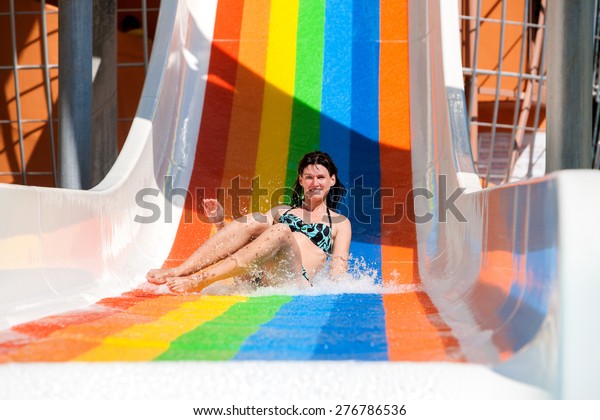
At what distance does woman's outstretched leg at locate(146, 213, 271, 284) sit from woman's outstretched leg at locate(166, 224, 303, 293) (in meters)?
0.05

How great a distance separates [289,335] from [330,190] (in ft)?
4.83

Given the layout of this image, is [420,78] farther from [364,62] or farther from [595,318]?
[595,318]

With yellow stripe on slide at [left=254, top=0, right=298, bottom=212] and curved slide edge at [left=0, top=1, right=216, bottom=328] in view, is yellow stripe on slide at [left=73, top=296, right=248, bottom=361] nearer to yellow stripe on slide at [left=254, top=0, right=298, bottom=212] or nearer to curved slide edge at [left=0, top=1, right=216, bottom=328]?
curved slide edge at [left=0, top=1, right=216, bottom=328]

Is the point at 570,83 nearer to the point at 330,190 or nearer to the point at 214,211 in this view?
the point at 330,190

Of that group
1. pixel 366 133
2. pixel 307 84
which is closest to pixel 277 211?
pixel 366 133

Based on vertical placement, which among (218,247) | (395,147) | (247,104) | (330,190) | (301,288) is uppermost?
(247,104)

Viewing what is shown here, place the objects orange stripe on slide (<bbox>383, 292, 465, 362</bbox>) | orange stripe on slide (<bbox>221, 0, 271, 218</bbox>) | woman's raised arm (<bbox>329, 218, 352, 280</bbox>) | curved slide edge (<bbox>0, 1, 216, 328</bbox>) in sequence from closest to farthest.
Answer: orange stripe on slide (<bbox>383, 292, 465, 362</bbox>) → curved slide edge (<bbox>0, 1, 216, 328</bbox>) → woman's raised arm (<bbox>329, 218, 352, 280</bbox>) → orange stripe on slide (<bbox>221, 0, 271, 218</bbox>)

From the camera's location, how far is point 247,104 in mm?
3277

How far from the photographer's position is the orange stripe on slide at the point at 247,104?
3005 mm

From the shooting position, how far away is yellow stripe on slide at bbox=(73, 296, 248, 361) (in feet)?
3.99

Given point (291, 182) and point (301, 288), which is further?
point (291, 182)

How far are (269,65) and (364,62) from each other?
442 mm

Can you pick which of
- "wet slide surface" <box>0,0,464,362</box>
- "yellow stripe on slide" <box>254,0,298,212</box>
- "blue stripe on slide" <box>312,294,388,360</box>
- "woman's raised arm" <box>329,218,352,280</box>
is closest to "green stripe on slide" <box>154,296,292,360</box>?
"wet slide surface" <box>0,0,464,362</box>

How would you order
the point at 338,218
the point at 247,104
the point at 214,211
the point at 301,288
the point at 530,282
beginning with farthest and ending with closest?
the point at 247,104, the point at 338,218, the point at 214,211, the point at 301,288, the point at 530,282
